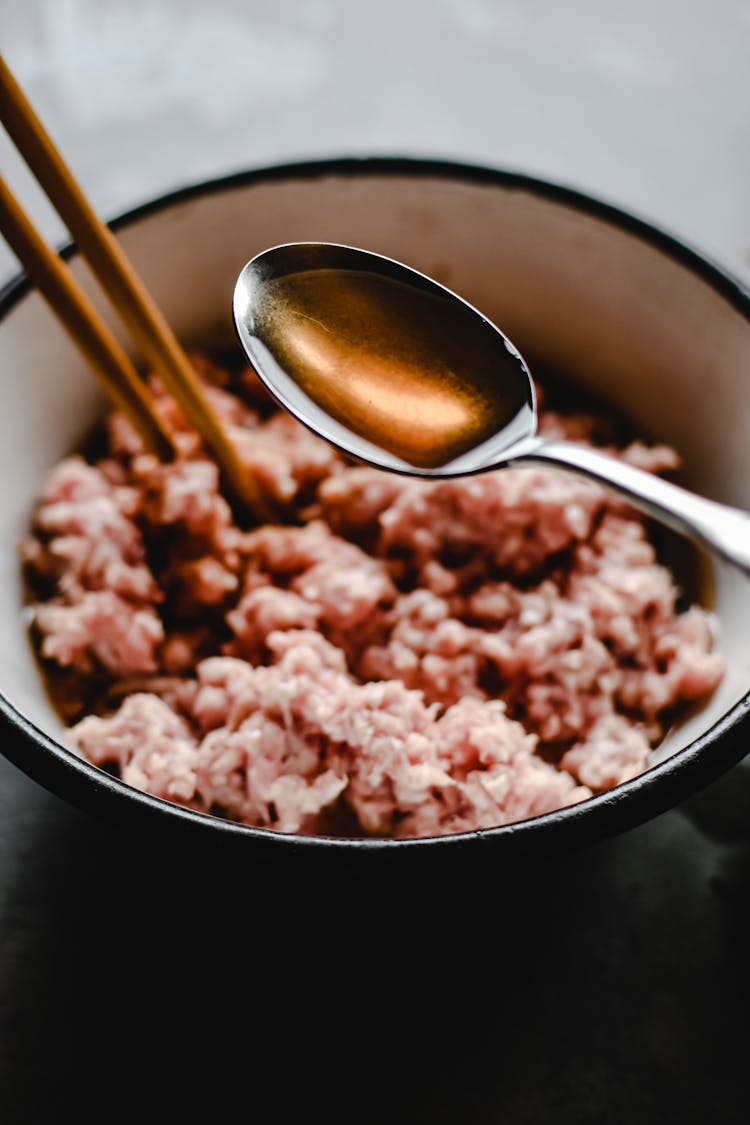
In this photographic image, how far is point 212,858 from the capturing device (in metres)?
0.54

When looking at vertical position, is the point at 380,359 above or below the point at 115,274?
below

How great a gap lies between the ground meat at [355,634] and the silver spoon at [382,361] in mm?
69

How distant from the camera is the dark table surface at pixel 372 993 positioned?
685 mm

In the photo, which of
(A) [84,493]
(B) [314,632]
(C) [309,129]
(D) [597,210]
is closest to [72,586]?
(A) [84,493]

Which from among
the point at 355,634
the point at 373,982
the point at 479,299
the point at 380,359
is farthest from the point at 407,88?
the point at 373,982

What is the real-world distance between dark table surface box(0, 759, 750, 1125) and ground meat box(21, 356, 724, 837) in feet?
0.28

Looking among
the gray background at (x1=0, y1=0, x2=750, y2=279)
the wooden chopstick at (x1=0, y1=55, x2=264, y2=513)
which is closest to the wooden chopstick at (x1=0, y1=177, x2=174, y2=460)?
the wooden chopstick at (x1=0, y1=55, x2=264, y2=513)

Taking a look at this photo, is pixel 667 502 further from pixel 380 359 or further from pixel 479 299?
pixel 479 299

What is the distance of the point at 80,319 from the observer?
2.30 ft

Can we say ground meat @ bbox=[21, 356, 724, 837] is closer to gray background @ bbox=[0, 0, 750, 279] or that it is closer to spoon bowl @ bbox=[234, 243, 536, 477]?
spoon bowl @ bbox=[234, 243, 536, 477]

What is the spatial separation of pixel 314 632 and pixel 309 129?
29.5 inches

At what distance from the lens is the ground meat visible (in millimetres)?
647

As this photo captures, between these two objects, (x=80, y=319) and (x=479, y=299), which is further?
(x=479, y=299)

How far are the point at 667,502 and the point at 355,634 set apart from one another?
0.27 m
